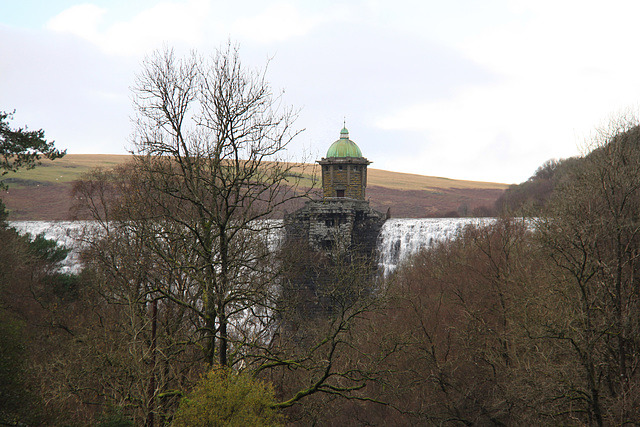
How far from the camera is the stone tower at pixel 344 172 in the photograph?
53375 millimetres

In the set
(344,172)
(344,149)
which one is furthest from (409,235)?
(344,149)

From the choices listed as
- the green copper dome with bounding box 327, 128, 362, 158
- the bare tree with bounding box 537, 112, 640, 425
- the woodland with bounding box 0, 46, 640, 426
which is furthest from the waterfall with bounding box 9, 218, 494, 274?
the bare tree with bounding box 537, 112, 640, 425

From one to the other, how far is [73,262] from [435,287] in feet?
123

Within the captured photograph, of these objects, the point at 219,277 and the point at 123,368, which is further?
the point at 123,368

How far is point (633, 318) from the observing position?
54.1 feet

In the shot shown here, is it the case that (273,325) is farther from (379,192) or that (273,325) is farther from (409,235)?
(379,192)

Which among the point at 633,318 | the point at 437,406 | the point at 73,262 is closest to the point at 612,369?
the point at 633,318

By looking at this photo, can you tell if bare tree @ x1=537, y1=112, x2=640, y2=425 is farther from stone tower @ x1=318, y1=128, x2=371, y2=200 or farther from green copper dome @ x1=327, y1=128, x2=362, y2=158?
green copper dome @ x1=327, y1=128, x2=362, y2=158

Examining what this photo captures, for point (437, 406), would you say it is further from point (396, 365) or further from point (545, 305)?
point (545, 305)

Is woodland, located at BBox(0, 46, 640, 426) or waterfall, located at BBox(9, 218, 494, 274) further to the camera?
waterfall, located at BBox(9, 218, 494, 274)

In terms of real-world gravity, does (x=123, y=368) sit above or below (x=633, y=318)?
below

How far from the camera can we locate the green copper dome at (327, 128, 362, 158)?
5378cm

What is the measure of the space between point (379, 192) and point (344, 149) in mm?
91530

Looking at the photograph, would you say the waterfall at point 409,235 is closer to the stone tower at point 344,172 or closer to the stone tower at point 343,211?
the stone tower at point 343,211
